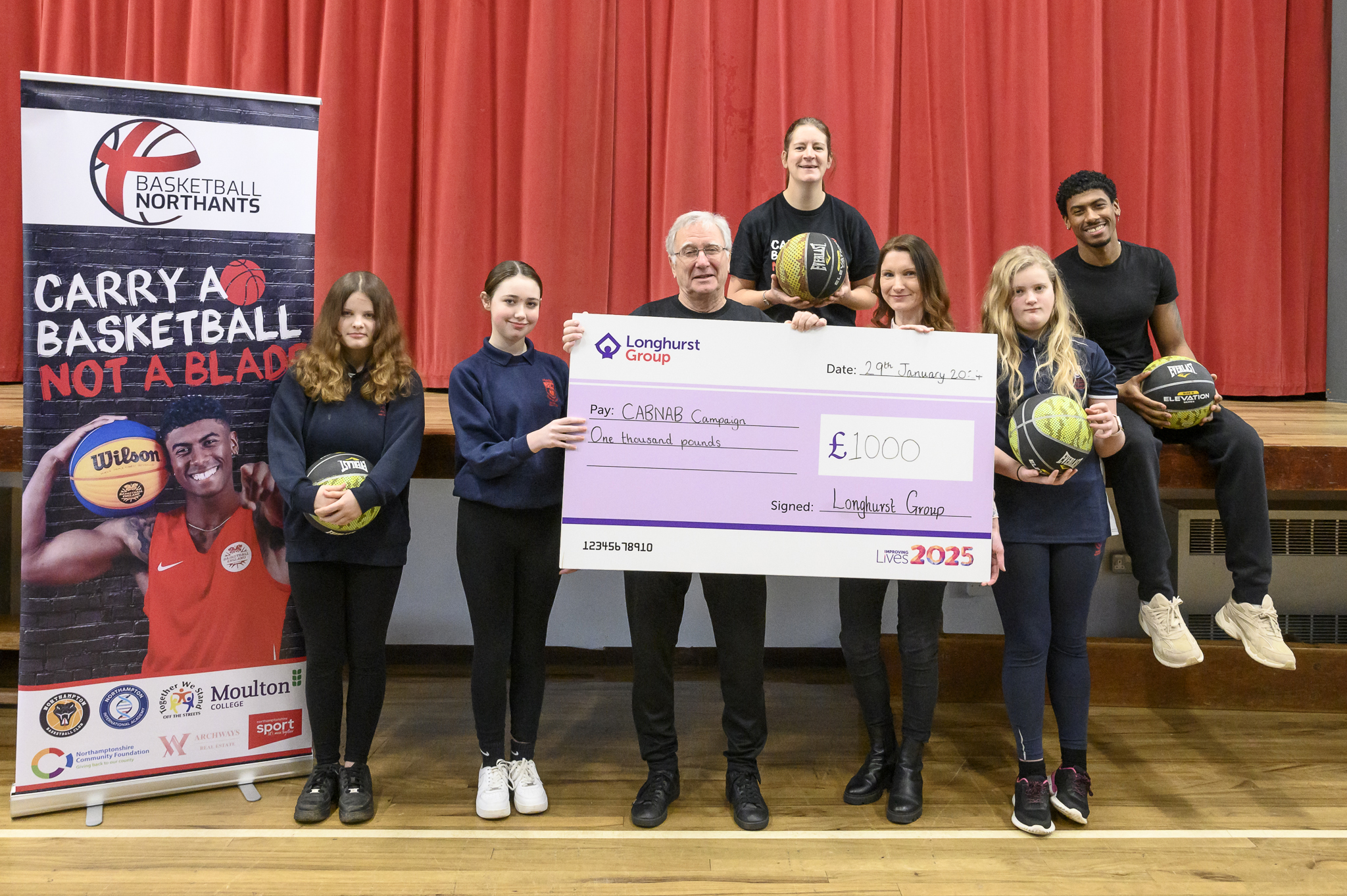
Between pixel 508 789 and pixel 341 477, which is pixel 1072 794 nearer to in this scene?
pixel 508 789

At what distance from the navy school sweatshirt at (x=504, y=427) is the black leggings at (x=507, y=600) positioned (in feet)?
0.18

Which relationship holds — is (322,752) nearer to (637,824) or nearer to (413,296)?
(637,824)

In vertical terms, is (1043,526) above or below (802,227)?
below

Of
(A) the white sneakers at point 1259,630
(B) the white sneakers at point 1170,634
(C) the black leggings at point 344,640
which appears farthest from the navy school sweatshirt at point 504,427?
(A) the white sneakers at point 1259,630

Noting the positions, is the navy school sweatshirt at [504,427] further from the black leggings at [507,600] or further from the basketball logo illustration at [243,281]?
the basketball logo illustration at [243,281]

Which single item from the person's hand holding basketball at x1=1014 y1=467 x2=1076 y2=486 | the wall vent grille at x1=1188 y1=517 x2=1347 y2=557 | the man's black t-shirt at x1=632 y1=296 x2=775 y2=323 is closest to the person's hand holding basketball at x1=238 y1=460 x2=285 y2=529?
the man's black t-shirt at x1=632 y1=296 x2=775 y2=323

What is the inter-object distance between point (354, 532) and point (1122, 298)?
8.11ft

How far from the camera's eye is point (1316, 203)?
14.1 feet

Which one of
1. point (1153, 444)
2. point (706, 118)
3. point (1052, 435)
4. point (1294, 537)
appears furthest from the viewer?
point (706, 118)

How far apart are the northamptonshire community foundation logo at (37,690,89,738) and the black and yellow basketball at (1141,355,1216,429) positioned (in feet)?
10.7

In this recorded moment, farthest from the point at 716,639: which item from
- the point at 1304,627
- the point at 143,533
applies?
the point at 1304,627

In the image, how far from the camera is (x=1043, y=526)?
2275mm

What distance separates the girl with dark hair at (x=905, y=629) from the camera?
2355 millimetres

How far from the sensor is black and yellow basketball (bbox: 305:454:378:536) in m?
2.25
